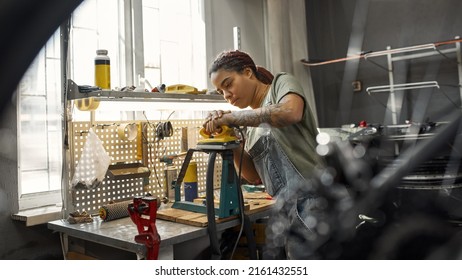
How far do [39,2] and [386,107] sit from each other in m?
1.86

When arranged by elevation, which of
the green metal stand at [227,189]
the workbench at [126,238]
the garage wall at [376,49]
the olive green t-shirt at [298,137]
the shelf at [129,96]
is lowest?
the workbench at [126,238]

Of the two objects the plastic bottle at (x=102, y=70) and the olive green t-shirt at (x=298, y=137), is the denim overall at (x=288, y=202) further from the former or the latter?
the plastic bottle at (x=102, y=70)

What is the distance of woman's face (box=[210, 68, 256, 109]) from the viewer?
3.10 feet

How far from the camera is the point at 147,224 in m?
0.82

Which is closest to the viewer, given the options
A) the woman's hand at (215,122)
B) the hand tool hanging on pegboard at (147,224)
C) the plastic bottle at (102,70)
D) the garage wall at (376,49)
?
the hand tool hanging on pegboard at (147,224)

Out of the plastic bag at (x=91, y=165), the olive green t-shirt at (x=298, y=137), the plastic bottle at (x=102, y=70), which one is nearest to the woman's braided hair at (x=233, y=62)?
the olive green t-shirt at (x=298, y=137)

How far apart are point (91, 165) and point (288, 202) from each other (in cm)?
57

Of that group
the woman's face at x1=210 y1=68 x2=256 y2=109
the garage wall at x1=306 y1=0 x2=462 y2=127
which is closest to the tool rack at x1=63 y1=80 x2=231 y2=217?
the woman's face at x1=210 y1=68 x2=256 y2=109

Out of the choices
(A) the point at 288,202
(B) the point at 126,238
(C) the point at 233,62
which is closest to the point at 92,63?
(C) the point at 233,62

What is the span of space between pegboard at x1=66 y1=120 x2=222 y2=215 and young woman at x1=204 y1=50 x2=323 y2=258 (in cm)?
38

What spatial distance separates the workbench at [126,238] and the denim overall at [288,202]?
0.14 metres

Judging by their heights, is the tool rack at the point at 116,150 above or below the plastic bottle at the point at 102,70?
below

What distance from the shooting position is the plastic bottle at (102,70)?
3.41 ft

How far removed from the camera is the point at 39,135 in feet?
3.65
